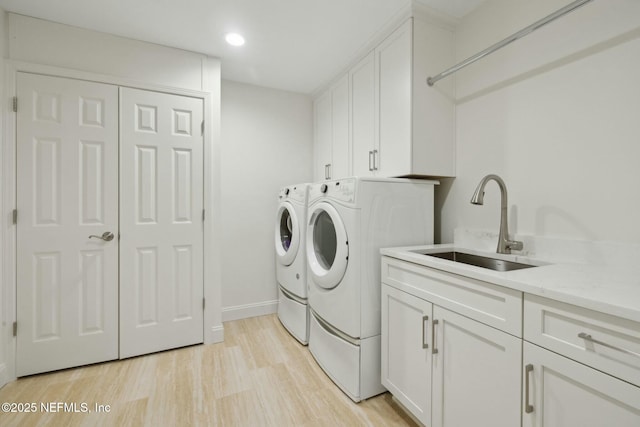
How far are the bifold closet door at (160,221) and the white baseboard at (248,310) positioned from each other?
48 centimetres

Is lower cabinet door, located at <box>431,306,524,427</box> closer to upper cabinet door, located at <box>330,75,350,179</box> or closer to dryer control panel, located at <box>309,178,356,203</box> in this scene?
dryer control panel, located at <box>309,178,356,203</box>

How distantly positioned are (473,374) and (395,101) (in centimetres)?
160

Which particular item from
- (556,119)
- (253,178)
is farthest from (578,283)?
(253,178)

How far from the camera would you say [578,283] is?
899mm

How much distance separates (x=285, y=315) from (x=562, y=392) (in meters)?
2.07

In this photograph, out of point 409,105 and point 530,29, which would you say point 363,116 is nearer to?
point 409,105

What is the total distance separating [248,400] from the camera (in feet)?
5.30

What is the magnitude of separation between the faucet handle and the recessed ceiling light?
7.33ft

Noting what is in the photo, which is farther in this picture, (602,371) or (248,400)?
(248,400)

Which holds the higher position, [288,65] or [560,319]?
[288,65]

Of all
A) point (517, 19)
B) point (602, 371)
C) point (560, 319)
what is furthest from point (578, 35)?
point (602, 371)

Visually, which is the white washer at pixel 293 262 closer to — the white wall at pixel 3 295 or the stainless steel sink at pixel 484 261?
the stainless steel sink at pixel 484 261

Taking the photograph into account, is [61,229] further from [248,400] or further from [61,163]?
[248,400]

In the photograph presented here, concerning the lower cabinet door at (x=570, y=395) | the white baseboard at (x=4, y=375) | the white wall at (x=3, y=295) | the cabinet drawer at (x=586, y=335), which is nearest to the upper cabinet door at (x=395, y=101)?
the cabinet drawer at (x=586, y=335)
